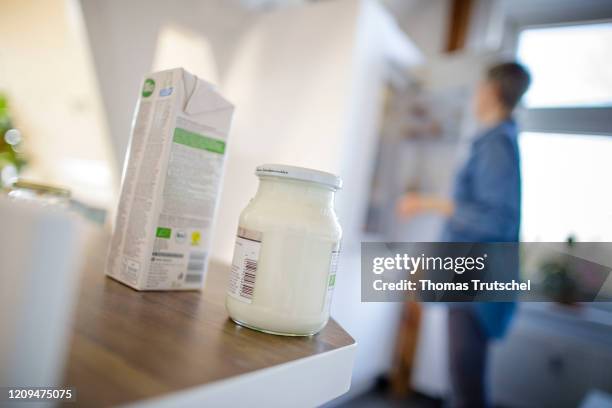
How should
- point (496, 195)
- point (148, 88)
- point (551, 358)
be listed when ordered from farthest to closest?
point (551, 358), point (496, 195), point (148, 88)

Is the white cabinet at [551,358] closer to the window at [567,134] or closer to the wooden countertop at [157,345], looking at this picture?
the window at [567,134]

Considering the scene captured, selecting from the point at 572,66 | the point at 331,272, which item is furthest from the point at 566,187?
the point at 331,272

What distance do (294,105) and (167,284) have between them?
1355mm

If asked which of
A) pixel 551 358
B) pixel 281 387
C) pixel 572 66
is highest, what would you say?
pixel 572 66

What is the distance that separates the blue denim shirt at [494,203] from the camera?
1.34m

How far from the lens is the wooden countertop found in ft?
0.85

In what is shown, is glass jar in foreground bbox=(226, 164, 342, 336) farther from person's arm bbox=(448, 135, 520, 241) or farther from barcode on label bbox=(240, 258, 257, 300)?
person's arm bbox=(448, 135, 520, 241)

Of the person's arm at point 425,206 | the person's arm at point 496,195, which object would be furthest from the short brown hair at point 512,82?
the person's arm at point 425,206

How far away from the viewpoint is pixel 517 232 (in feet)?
4.51

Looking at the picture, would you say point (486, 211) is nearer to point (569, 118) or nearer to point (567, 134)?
point (567, 134)

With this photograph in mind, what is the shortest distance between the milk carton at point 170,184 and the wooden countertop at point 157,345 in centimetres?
3

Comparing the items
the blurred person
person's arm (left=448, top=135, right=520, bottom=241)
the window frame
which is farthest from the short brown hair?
the window frame

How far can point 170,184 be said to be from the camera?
0.53 meters

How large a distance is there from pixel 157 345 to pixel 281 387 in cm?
11
